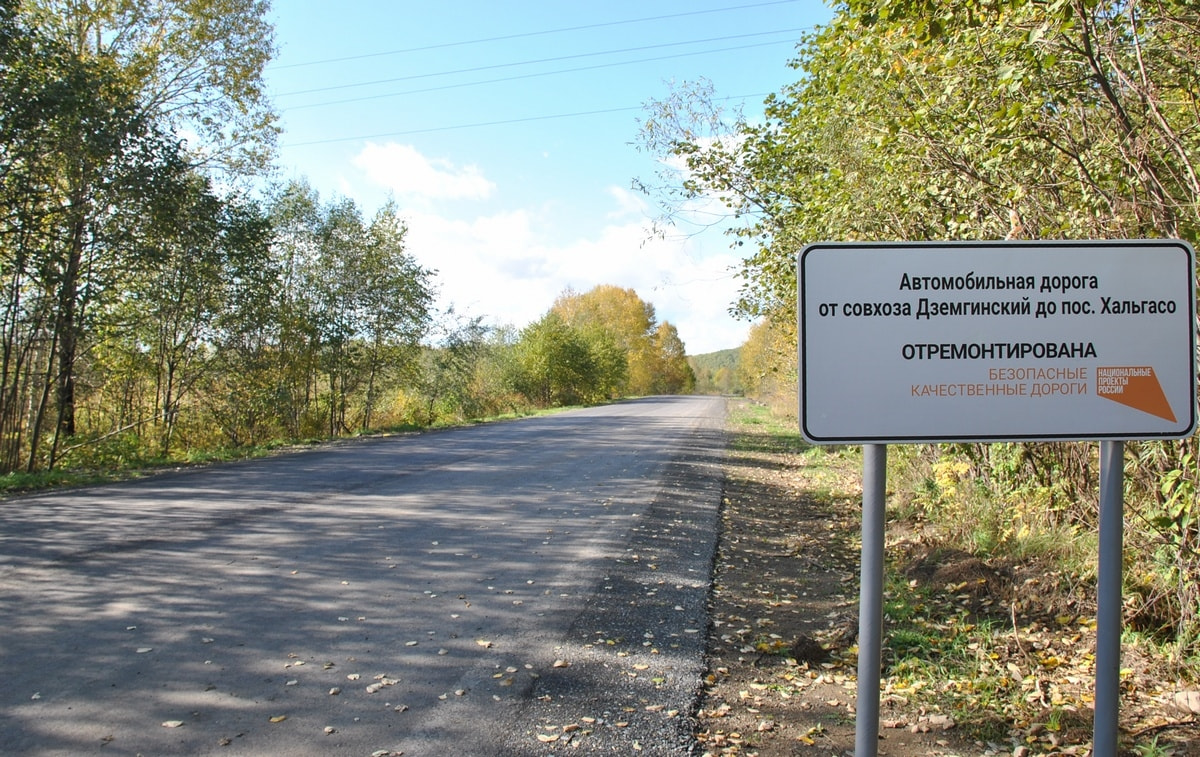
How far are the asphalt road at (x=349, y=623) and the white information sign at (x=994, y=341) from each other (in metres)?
2.01

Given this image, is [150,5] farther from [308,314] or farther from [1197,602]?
[1197,602]

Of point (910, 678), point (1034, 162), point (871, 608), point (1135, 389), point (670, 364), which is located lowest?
point (910, 678)

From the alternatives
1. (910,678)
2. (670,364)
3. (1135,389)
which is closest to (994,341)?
(1135,389)

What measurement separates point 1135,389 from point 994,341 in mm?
434

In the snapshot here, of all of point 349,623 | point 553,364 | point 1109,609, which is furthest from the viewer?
point 553,364

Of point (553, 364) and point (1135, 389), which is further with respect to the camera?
point (553, 364)

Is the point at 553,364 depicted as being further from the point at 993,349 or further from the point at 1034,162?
the point at 993,349

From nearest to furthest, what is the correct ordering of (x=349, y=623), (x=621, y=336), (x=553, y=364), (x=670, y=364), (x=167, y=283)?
(x=349, y=623)
(x=167, y=283)
(x=553, y=364)
(x=621, y=336)
(x=670, y=364)

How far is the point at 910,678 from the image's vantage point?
14.4 feet

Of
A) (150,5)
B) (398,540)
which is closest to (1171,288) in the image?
(398,540)

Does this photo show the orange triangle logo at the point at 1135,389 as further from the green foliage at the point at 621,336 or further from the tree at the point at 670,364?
the tree at the point at 670,364

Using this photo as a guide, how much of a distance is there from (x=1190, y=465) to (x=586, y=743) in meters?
3.66

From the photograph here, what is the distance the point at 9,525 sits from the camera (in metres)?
8.02

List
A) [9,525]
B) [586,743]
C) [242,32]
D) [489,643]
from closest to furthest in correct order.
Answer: [586,743]
[489,643]
[9,525]
[242,32]
